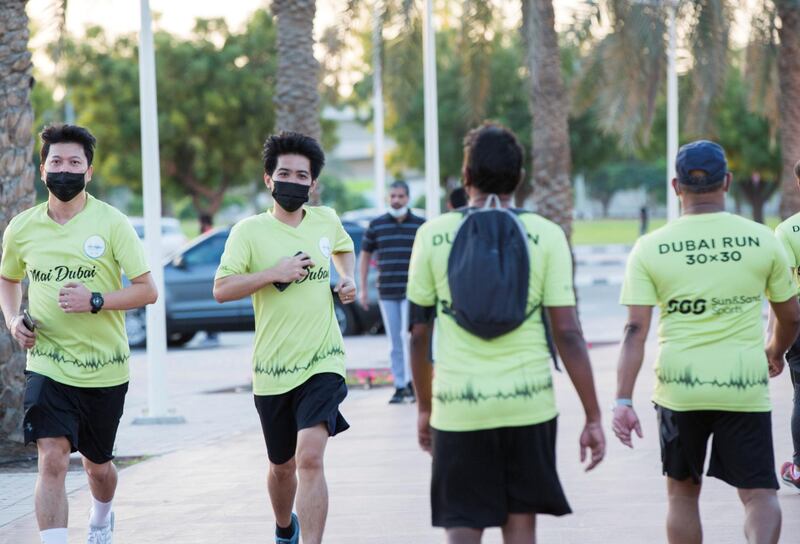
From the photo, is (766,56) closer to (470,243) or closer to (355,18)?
(355,18)

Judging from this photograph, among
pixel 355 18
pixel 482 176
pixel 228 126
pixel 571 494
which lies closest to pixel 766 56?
pixel 355 18

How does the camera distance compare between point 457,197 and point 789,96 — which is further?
point 789,96

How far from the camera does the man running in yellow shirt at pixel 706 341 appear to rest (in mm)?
5012

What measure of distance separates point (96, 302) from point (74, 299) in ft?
0.32

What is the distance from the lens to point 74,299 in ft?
18.9

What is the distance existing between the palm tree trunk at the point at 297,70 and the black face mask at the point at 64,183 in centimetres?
815

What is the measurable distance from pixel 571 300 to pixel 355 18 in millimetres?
15186

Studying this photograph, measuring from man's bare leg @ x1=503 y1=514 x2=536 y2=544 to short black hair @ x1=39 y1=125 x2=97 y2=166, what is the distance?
269 centimetres

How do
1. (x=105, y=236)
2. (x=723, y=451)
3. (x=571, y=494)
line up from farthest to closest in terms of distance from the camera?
(x=571, y=494)
(x=105, y=236)
(x=723, y=451)

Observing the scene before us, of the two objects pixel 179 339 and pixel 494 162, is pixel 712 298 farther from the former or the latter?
pixel 179 339

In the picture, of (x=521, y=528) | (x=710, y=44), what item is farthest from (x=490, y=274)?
(x=710, y=44)

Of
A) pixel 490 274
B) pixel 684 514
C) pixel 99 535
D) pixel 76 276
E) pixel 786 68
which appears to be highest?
pixel 786 68

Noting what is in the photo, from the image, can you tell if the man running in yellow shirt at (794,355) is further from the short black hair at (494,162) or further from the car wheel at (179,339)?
the car wheel at (179,339)

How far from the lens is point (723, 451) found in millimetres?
5113
